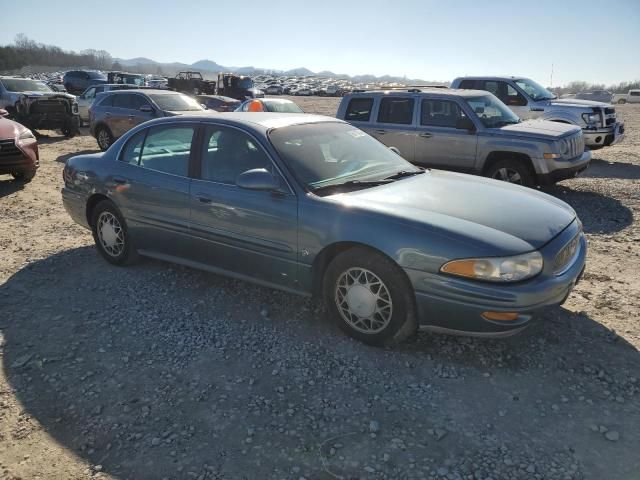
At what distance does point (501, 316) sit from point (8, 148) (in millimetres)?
8497

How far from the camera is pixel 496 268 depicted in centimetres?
315

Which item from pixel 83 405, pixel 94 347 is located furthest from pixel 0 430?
pixel 94 347

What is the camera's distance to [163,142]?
15.8 feet

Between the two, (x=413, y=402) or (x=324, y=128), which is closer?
(x=413, y=402)

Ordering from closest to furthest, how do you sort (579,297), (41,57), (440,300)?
(440,300) → (579,297) → (41,57)

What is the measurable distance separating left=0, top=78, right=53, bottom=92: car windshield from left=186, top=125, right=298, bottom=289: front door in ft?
49.8

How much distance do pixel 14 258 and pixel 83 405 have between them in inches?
129

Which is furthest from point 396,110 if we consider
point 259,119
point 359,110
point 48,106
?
point 48,106

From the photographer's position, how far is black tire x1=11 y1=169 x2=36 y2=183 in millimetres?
9051

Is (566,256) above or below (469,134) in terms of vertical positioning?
below

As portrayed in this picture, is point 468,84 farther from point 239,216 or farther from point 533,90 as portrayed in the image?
point 239,216

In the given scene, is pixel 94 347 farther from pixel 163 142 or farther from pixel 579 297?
pixel 579 297

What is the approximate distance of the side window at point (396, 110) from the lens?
880 centimetres

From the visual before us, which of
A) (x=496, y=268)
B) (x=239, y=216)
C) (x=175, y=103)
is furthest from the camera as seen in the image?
(x=175, y=103)
